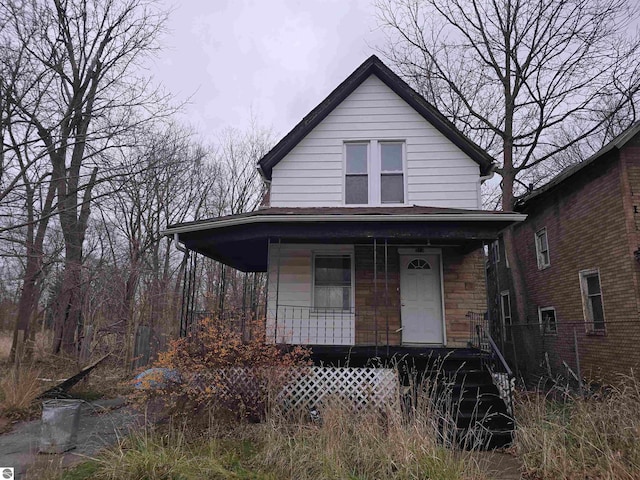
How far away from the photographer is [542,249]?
13.4 meters

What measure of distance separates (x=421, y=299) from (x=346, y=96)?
5419 mm

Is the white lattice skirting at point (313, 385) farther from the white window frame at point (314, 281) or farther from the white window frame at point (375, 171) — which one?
the white window frame at point (375, 171)

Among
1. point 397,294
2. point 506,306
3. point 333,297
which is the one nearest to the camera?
point 397,294

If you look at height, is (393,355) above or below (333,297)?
below

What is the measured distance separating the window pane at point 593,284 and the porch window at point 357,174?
639 centimetres

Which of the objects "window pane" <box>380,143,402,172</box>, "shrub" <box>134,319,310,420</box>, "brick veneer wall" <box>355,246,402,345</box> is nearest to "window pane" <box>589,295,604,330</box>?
"brick veneer wall" <box>355,246,402,345</box>

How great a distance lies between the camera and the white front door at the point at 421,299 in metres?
8.96

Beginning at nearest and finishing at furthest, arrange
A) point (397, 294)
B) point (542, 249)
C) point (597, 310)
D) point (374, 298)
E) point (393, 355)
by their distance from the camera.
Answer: point (393, 355), point (374, 298), point (397, 294), point (597, 310), point (542, 249)

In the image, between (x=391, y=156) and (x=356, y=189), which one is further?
(x=391, y=156)

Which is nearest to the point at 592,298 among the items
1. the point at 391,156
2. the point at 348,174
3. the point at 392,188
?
the point at 392,188

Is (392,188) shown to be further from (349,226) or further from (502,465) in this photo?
(502,465)

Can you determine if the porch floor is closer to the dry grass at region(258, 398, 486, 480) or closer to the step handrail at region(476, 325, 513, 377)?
the step handrail at region(476, 325, 513, 377)

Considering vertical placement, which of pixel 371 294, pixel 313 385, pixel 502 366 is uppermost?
pixel 371 294

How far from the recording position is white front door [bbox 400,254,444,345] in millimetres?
8961
